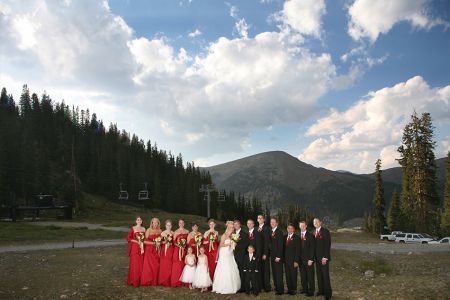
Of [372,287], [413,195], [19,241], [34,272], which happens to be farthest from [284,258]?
[413,195]

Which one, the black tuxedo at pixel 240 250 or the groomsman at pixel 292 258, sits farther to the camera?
the black tuxedo at pixel 240 250

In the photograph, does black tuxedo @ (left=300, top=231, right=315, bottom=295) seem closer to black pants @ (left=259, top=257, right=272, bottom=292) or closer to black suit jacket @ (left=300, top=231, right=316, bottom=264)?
black suit jacket @ (left=300, top=231, right=316, bottom=264)

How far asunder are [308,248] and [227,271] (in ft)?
8.72

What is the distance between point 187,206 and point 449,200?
221ft

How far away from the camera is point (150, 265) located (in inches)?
521

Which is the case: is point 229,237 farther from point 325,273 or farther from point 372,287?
point 372,287

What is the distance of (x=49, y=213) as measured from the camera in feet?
232

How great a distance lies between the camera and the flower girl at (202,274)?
41.4ft

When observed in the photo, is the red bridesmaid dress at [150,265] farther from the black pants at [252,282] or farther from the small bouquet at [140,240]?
the black pants at [252,282]

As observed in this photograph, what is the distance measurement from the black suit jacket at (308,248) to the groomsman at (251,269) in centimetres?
144

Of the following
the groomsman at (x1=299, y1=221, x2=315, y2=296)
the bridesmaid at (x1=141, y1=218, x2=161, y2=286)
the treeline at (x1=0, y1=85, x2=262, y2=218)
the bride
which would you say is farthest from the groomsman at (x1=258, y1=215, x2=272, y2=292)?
the treeline at (x1=0, y1=85, x2=262, y2=218)

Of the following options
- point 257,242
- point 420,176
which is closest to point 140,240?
point 257,242

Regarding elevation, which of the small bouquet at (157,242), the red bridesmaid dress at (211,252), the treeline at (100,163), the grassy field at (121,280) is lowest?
the grassy field at (121,280)

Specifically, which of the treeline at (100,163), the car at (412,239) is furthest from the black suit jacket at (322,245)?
the treeline at (100,163)
